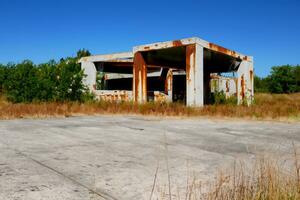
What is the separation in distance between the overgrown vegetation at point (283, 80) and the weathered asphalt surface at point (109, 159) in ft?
183

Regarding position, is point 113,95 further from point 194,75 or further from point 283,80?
point 283,80

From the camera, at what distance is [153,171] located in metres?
3.25

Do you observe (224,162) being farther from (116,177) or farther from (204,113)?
(204,113)

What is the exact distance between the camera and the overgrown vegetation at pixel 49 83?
54.4ft

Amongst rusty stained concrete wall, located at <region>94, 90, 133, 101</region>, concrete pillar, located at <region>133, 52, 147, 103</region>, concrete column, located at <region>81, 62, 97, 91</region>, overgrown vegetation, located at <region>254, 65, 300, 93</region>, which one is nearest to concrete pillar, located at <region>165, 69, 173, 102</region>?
rusty stained concrete wall, located at <region>94, 90, 133, 101</region>

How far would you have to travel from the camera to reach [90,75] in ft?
60.6

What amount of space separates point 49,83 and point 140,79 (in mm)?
4943

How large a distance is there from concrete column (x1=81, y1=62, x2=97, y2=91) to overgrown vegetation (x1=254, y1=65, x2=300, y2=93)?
4554 cm

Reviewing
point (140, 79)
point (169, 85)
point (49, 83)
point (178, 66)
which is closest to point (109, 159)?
point (140, 79)

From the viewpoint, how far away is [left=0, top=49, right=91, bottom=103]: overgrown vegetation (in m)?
16.6

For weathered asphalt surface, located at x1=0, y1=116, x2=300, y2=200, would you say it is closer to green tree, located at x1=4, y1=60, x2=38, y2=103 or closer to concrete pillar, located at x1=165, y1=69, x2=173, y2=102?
green tree, located at x1=4, y1=60, x2=38, y2=103

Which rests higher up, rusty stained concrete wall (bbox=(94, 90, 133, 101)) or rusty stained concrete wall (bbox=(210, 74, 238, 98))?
rusty stained concrete wall (bbox=(210, 74, 238, 98))

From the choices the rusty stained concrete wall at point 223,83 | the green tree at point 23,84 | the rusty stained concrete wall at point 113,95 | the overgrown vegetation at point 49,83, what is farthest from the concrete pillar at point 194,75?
the rusty stained concrete wall at point 223,83

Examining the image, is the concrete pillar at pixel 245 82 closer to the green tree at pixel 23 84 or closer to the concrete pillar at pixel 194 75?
the concrete pillar at pixel 194 75
